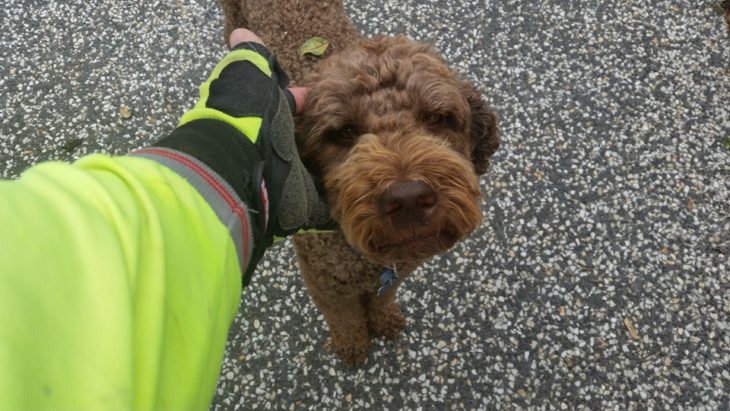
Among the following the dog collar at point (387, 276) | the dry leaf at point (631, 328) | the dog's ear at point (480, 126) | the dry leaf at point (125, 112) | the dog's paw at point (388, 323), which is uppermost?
the dog's ear at point (480, 126)

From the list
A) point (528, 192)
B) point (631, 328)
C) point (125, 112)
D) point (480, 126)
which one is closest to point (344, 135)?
point (480, 126)

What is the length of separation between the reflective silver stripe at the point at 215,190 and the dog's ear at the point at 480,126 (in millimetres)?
1242

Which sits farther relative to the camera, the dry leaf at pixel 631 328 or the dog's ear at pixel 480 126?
the dry leaf at pixel 631 328

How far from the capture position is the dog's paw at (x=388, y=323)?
2.79 m

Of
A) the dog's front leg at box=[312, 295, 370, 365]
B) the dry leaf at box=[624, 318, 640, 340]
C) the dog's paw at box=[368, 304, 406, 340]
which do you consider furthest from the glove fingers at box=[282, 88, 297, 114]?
the dry leaf at box=[624, 318, 640, 340]

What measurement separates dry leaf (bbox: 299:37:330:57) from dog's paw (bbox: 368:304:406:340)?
135 centimetres

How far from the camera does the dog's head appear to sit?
1.65 metres

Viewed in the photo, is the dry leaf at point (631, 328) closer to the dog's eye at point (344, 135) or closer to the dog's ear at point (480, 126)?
the dog's ear at point (480, 126)

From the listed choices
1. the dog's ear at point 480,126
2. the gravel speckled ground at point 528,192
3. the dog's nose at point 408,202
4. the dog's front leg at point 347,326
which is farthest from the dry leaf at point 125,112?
the dog's nose at point 408,202

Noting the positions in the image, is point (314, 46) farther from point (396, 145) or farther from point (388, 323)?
point (388, 323)

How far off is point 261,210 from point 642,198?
2.69 meters

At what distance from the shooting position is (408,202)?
1.60 metres

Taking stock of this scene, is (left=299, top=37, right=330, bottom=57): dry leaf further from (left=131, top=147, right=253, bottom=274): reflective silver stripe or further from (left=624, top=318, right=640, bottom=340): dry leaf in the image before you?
(left=624, top=318, right=640, bottom=340): dry leaf

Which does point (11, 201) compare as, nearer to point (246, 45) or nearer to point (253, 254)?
point (253, 254)
